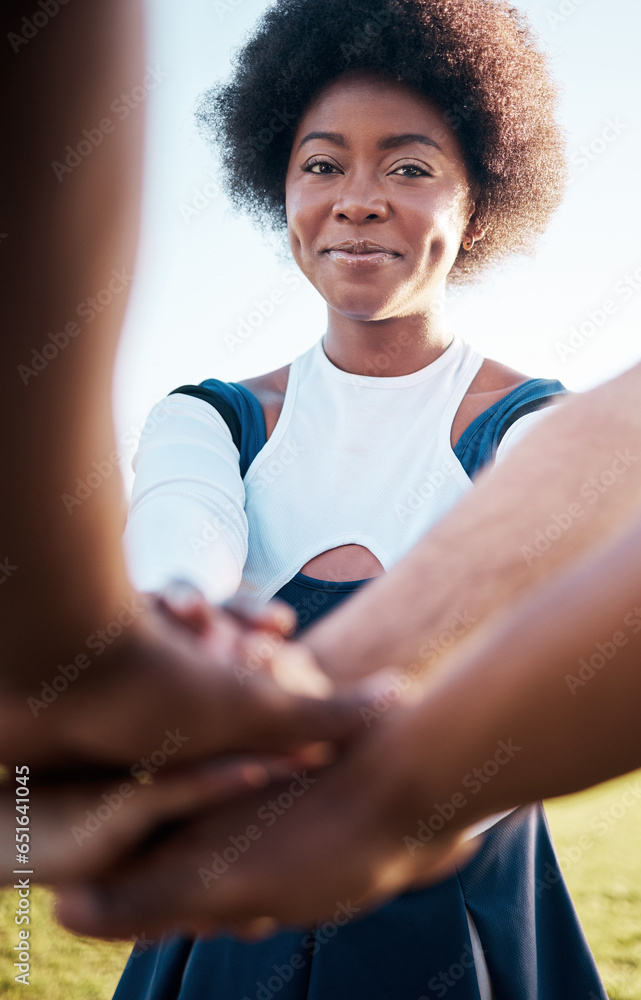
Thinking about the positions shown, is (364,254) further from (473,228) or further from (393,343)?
(473,228)

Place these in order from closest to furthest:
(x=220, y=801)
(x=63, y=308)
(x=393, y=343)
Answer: (x=63, y=308)
(x=220, y=801)
(x=393, y=343)

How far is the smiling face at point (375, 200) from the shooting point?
915 millimetres

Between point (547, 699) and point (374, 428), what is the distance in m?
0.58

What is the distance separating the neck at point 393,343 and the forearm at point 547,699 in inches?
23.9

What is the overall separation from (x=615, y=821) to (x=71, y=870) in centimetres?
297

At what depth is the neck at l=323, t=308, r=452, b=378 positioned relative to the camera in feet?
3.19

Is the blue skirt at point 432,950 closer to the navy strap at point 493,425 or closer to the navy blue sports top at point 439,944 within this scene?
the navy blue sports top at point 439,944

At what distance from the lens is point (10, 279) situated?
0.27 metres

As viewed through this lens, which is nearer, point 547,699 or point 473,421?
point 547,699

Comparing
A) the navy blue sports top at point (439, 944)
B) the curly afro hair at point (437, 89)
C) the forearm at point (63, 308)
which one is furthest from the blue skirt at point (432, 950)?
the curly afro hair at point (437, 89)

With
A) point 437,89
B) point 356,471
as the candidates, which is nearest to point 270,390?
point 356,471

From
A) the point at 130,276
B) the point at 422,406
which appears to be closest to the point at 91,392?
the point at 130,276

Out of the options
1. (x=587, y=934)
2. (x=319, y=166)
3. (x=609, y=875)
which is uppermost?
(x=319, y=166)

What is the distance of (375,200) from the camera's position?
914 mm
